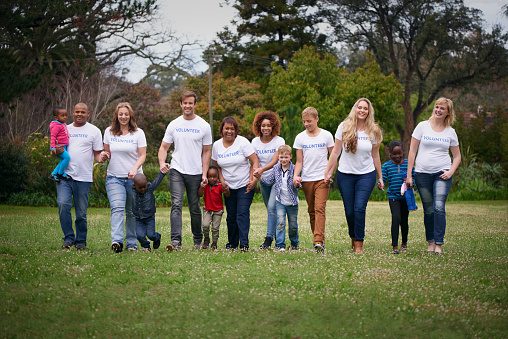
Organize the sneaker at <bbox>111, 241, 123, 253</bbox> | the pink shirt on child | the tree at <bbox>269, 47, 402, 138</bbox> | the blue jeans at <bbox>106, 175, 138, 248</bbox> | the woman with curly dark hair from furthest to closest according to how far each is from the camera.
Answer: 1. the tree at <bbox>269, 47, 402, 138</bbox>
2. the woman with curly dark hair
3. the pink shirt on child
4. the blue jeans at <bbox>106, 175, 138, 248</bbox>
5. the sneaker at <bbox>111, 241, 123, 253</bbox>

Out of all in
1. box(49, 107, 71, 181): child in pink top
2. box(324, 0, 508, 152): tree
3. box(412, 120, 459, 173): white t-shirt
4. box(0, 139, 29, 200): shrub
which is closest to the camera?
box(49, 107, 71, 181): child in pink top

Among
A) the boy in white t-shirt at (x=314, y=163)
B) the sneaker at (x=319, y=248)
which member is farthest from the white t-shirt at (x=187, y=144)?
the sneaker at (x=319, y=248)

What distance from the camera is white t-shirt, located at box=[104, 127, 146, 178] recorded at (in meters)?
8.63

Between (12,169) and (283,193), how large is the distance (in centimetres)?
1674

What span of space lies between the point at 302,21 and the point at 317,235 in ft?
146

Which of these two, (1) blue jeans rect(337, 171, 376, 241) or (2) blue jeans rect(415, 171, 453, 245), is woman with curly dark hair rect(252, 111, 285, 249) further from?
(2) blue jeans rect(415, 171, 453, 245)

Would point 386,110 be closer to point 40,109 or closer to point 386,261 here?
point 40,109

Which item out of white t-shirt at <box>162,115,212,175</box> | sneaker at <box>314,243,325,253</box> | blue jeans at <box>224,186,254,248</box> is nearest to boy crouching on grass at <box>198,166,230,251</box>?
blue jeans at <box>224,186,254,248</box>

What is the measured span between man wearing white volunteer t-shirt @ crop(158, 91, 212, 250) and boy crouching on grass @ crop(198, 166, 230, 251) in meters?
0.20

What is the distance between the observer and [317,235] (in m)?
8.80

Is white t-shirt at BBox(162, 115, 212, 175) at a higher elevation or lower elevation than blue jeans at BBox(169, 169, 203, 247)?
higher

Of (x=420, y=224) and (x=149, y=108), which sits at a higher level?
(x=149, y=108)

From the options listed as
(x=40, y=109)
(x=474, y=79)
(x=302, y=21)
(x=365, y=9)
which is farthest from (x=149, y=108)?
(x=474, y=79)

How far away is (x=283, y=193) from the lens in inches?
361
